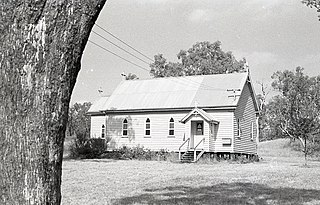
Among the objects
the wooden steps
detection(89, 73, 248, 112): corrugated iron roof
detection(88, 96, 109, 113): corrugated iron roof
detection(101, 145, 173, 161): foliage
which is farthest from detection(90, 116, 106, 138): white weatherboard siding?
the wooden steps

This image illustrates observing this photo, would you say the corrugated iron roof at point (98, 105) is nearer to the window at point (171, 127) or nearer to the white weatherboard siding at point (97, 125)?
the white weatherboard siding at point (97, 125)

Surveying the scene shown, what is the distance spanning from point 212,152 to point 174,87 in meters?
7.14

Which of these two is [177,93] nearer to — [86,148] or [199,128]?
[199,128]

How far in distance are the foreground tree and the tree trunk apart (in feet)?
77.8

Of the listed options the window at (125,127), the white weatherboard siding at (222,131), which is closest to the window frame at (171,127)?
the white weatherboard siding at (222,131)

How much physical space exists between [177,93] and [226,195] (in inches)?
960

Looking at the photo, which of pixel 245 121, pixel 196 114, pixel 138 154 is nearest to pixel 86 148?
pixel 138 154

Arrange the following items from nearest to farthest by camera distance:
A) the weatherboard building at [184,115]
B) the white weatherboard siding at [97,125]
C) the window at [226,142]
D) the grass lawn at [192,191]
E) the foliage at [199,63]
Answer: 1. the grass lawn at [192,191]
2. the window at [226,142]
3. the weatherboard building at [184,115]
4. the white weatherboard siding at [97,125]
5. the foliage at [199,63]

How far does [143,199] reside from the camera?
404 inches

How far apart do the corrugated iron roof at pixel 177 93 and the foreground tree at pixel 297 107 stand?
4.50m

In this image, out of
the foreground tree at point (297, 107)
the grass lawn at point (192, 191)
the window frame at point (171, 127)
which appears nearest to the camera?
the grass lawn at point (192, 191)

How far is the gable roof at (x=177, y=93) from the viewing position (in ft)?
108

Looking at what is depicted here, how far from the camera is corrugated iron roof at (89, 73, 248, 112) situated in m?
33.1

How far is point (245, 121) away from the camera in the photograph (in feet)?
113
